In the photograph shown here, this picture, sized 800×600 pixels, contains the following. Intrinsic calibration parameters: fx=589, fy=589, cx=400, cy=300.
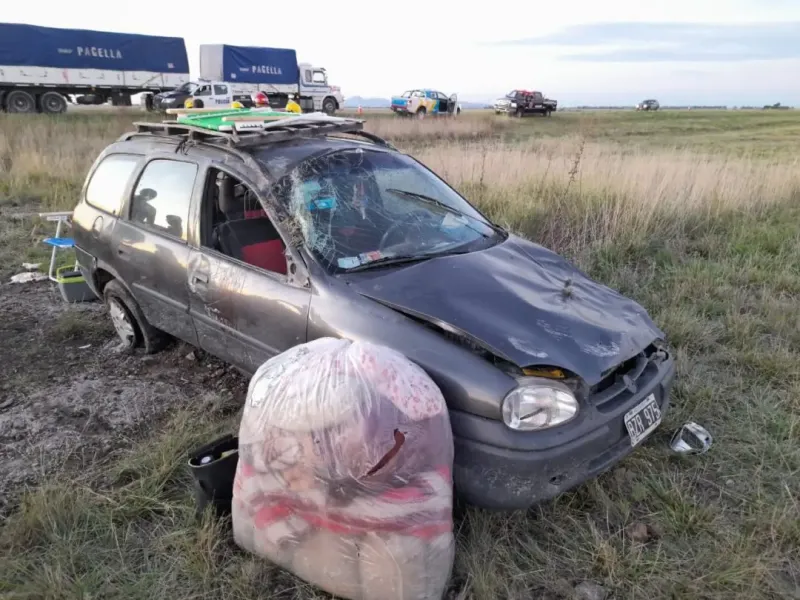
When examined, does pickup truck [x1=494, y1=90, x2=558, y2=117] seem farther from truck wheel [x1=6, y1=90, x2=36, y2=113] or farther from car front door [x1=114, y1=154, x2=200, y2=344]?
car front door [x1=114, y1=154, x2=200, y2=344]

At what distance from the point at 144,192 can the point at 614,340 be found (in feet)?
9.78

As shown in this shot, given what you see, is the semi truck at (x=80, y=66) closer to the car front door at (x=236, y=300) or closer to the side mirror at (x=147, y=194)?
the side mirror at (x=147, y=194)

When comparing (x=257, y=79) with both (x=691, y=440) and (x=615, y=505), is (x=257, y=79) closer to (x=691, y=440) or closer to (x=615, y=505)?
(x=691, y=440)

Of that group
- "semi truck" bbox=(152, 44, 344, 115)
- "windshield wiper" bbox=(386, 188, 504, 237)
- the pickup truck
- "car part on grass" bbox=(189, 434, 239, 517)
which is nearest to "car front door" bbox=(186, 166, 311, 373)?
"car part on grass" bbox=(189, 434, 239, 517)

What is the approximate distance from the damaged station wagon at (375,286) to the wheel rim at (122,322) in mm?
16

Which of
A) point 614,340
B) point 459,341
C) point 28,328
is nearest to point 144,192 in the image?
point 28,328

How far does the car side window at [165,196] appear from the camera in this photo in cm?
345

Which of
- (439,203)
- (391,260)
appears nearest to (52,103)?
(439,203)

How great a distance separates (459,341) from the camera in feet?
8.03

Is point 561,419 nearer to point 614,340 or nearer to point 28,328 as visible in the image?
point 614,340

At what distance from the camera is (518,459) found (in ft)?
7.32

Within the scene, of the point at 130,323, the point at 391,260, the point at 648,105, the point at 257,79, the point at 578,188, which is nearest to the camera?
the point at 391,260

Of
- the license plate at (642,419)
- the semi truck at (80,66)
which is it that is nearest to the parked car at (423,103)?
the semi truck at (80,66)

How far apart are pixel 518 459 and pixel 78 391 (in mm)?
2817
